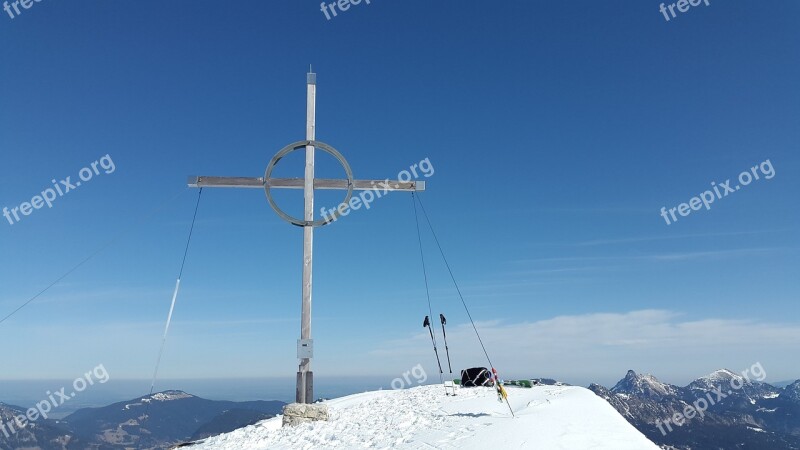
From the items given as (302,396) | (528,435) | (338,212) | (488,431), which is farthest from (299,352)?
(528,435)

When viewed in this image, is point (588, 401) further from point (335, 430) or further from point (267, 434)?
point (267, 434)

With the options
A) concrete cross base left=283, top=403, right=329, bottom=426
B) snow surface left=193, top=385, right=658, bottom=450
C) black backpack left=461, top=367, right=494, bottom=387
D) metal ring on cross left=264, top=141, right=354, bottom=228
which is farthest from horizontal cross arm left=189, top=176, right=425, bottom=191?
black backpack left=461, top=367, right=494, bottom=387

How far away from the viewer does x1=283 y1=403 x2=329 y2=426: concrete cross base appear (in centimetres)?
1588

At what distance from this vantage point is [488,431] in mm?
12070

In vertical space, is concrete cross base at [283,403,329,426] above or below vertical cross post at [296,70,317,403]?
below

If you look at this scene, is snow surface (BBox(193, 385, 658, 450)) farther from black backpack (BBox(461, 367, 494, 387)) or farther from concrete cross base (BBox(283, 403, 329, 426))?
black backpack (BBox(461, 367, 494, 387))

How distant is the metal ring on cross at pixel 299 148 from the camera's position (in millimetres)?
18016

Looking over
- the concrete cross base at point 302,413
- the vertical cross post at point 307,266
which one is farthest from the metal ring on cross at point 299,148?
the concrete cross base at point 302,413

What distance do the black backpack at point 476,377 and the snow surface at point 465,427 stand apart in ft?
8.76

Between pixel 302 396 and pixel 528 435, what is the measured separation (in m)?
8.62

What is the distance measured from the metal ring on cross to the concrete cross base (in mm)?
6053

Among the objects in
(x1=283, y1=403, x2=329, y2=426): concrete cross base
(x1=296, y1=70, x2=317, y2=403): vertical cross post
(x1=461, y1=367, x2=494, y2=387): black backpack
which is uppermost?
(x1=296, y1=70, x2=317, y2=403): vertical cross post

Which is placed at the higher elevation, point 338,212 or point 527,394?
point 338,212

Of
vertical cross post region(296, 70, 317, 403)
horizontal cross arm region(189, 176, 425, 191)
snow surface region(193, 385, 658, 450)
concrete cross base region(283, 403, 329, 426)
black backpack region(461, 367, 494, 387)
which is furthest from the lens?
black backpack region(461, 367, 494, 387)
